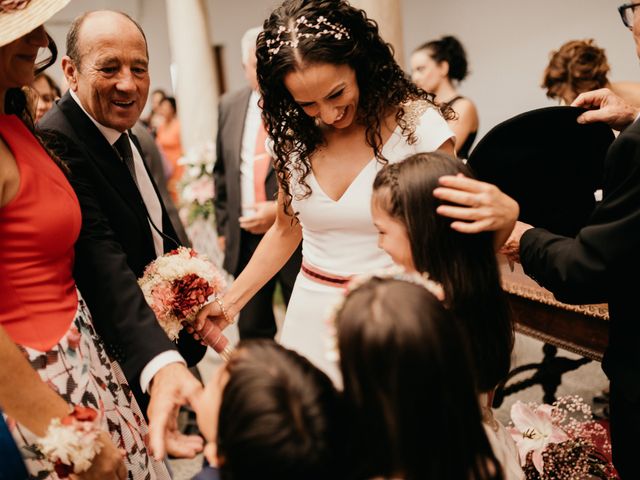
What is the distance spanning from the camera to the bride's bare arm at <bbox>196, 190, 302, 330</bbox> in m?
2.09

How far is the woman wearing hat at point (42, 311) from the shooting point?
4.08ft

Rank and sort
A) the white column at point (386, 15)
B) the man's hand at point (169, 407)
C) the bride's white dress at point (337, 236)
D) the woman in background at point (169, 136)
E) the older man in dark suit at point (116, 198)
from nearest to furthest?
1. the man's hand at point (169, 407)
2. the older man in dark suit at point (116, 198)
3. the bride's white dress at point (337, 236)
4. the white column at point (386, 15)
5. the woman in background at point (169, 136)

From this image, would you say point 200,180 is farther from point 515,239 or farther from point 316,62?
point 515,239

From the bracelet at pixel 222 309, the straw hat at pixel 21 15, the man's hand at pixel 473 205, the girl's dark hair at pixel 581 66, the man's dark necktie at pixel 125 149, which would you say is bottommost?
the bracelet at pixel 222 309

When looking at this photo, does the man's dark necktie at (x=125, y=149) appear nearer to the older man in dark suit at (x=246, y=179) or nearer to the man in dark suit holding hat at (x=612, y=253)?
the man in dark suit holding hat at (x=612, y=253)

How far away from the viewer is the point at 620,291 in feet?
4.75

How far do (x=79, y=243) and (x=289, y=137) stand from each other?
0.79 m

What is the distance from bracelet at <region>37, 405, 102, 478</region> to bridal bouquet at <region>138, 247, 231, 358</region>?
528 mm

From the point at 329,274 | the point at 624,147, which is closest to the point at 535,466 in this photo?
the point at 329,274

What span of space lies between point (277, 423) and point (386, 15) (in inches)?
108

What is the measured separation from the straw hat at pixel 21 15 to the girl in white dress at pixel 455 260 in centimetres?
89

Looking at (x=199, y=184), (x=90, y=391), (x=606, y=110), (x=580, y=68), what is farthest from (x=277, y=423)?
(x=199, y=184)

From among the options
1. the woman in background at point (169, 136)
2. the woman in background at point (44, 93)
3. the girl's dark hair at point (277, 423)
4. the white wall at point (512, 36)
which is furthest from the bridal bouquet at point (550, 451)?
the woman in background at point (169, 136)

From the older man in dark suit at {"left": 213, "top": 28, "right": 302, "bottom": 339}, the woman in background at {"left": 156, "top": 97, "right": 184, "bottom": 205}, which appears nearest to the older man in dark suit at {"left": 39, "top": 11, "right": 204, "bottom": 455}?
the older man in dark suit at {"left": 213, "top": 28, "right": 302, "bottom": 339}
